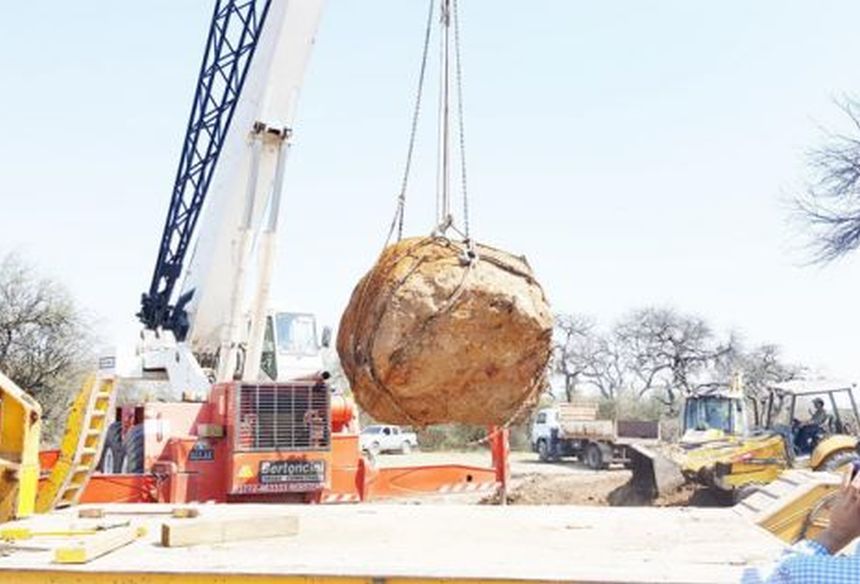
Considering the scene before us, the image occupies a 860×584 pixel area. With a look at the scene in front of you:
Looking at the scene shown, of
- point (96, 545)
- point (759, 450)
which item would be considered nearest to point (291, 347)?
point (759, 450)

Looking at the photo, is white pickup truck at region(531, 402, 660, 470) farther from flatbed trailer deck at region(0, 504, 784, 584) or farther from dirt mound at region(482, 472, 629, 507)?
flatbed trailer deck at region(0, 504, 784, 584)

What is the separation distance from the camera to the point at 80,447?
5898 mm

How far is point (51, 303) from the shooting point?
101 feet

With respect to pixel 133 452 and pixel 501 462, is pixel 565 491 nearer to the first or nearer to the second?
pixel 501 462

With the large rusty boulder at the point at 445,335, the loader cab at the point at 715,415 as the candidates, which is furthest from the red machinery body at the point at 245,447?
the loader cab at the point at 715,415

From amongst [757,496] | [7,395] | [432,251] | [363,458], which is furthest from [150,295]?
[757,496]

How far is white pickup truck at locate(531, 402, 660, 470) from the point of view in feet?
96.7

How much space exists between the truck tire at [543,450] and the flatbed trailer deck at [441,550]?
28733 mm

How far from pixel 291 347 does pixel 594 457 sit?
767 inches

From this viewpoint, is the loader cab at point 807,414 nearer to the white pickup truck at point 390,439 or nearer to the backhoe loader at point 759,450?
the backhoe loader at point 759,450

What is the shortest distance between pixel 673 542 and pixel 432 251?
8.00 feet

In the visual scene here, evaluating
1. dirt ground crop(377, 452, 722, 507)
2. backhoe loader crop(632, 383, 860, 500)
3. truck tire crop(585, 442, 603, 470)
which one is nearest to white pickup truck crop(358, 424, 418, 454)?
truck tire crop(585, 442, 603, 470)

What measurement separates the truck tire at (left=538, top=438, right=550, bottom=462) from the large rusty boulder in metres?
28.1

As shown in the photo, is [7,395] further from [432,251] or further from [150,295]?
[150,295]
